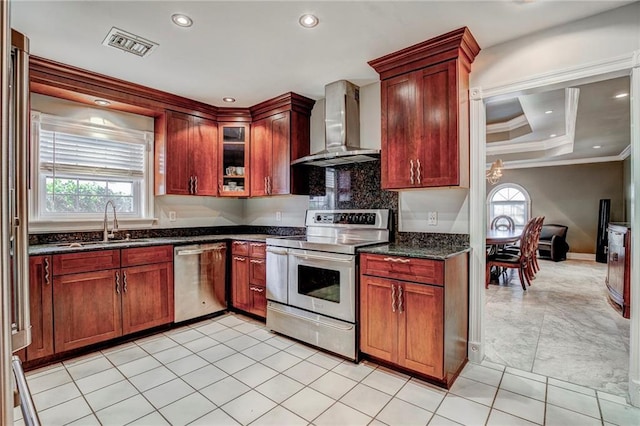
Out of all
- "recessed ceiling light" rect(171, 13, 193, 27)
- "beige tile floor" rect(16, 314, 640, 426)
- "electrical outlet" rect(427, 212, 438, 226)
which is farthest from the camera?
"electrical outlet" rect(427, 212, 438, 226)

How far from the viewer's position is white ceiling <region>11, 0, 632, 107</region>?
206 cm

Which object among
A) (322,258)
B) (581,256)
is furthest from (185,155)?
(581,256)

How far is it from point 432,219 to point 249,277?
6.70 ft

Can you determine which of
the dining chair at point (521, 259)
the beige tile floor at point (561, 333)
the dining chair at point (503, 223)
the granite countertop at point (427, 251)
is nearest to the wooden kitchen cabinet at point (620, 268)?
the beige tile floor at point (561, 333)

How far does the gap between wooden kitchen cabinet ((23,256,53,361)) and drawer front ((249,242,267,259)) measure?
5.63ft

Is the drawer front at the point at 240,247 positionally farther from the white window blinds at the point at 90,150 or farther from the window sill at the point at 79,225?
the white window blinds at the point at 90,150

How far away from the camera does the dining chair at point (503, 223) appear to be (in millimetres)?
8023

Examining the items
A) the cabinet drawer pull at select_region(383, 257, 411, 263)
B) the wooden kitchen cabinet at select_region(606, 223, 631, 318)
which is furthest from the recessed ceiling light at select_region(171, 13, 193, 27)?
the wooden kitchen cabinet at select_region(606, 223, 631, 318)

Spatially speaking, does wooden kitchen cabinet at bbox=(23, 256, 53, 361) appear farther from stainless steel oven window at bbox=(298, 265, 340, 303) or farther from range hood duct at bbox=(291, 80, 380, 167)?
range hood duct at bbox=(291, 80, 380, 167)

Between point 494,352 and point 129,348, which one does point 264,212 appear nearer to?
point 129,348

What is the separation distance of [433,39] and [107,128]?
3286 millimetres

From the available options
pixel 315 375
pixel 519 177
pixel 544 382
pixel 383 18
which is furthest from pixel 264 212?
pixel 519 177

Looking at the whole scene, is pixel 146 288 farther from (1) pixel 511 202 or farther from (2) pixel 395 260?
(1) pixel 511 202

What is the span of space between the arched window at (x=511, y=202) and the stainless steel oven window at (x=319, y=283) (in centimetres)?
797
